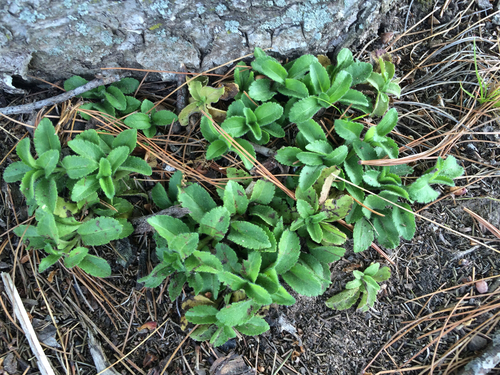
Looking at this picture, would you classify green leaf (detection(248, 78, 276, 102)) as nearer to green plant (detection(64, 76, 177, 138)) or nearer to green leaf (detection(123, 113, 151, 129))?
green plant (detection(64, 76, 177, 138))

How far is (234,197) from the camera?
207 centimetres

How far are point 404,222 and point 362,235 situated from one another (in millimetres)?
264

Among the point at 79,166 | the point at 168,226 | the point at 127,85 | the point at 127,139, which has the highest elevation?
the point at 127,85

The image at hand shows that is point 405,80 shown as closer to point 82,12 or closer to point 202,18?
point 202,18

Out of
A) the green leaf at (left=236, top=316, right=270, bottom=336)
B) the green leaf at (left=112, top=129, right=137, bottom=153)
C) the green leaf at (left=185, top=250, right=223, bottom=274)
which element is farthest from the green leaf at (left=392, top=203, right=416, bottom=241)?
the green leaf at (left=112, top=129, right=137, bottom=153)

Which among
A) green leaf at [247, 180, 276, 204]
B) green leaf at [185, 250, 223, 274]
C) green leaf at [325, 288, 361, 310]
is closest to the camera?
green leaf at [185, 250, 223, 274]

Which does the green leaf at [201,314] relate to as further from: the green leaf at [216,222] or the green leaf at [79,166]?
the green leaf at [79,166]

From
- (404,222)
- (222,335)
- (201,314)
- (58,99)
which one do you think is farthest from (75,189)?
(404,222)

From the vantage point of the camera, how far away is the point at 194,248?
1898 millimetres

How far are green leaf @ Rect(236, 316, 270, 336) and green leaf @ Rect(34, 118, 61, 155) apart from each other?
1474 mm

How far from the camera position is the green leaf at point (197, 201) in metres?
2.06

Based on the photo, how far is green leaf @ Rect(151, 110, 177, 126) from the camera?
2262 mm

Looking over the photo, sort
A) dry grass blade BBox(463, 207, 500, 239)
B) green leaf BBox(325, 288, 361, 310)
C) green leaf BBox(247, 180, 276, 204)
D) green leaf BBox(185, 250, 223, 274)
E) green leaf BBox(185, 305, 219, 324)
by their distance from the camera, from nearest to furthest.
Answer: green leaf BBox(185, 250, 223, 274)
green leaf BBox(185, 305, 219, 324)
green leaf BBox(247, 180, 276, 204)
green leaf BBox(325, 288, 361, 310)
dry grass blade BBox(463, 207, 500, 239)

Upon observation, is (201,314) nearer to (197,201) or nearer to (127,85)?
(197,201)
